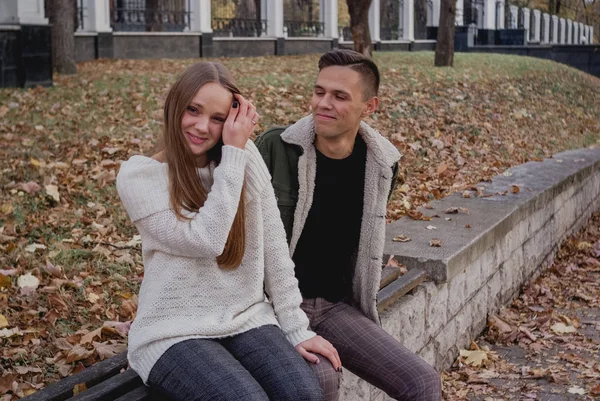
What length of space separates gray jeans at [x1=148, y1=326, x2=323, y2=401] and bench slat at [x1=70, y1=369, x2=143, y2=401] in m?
0.13

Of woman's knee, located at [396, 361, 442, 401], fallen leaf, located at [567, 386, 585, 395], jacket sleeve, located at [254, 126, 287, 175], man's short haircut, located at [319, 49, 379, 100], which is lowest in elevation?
fallen leaf, located at [567, 386, 585, 395]

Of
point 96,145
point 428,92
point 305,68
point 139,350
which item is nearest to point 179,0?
point 305,68

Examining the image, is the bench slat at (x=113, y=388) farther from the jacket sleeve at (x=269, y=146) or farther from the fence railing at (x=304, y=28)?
the fence railing at (x=304, y=28)

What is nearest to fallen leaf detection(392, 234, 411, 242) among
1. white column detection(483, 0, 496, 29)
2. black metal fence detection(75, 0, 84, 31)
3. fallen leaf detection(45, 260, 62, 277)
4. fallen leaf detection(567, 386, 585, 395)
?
fallen leaf detection(567, 386, 585, 395)

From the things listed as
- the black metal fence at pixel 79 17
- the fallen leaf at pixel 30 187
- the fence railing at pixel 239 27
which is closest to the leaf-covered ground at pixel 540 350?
the fallen leaf at pixel 30 187

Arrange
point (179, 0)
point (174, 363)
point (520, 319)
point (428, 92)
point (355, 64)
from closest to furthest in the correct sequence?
point (174, 363)
point (355, 64)
point (520, 319)
point (428, 92)
point (179, 0)

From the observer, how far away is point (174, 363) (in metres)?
2.73

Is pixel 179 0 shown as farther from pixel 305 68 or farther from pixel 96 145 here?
pixel 96 145

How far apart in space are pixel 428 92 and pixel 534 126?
81.6 inches

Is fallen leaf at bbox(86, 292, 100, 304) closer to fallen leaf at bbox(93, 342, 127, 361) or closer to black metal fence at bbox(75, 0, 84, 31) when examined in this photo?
fallen leaf at bbox(93, 342, 127, 361)

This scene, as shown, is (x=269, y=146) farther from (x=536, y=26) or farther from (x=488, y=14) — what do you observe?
(x=536, y=26)

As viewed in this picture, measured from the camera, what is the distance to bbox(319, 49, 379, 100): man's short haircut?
3480mm

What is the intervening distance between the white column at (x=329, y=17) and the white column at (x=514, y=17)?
17838 millimetres

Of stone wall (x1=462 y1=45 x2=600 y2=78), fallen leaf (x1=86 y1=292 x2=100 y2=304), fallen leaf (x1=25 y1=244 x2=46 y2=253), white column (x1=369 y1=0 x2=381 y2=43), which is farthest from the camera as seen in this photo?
white column (x1=369 y1=0 x2=381 y2=43)
